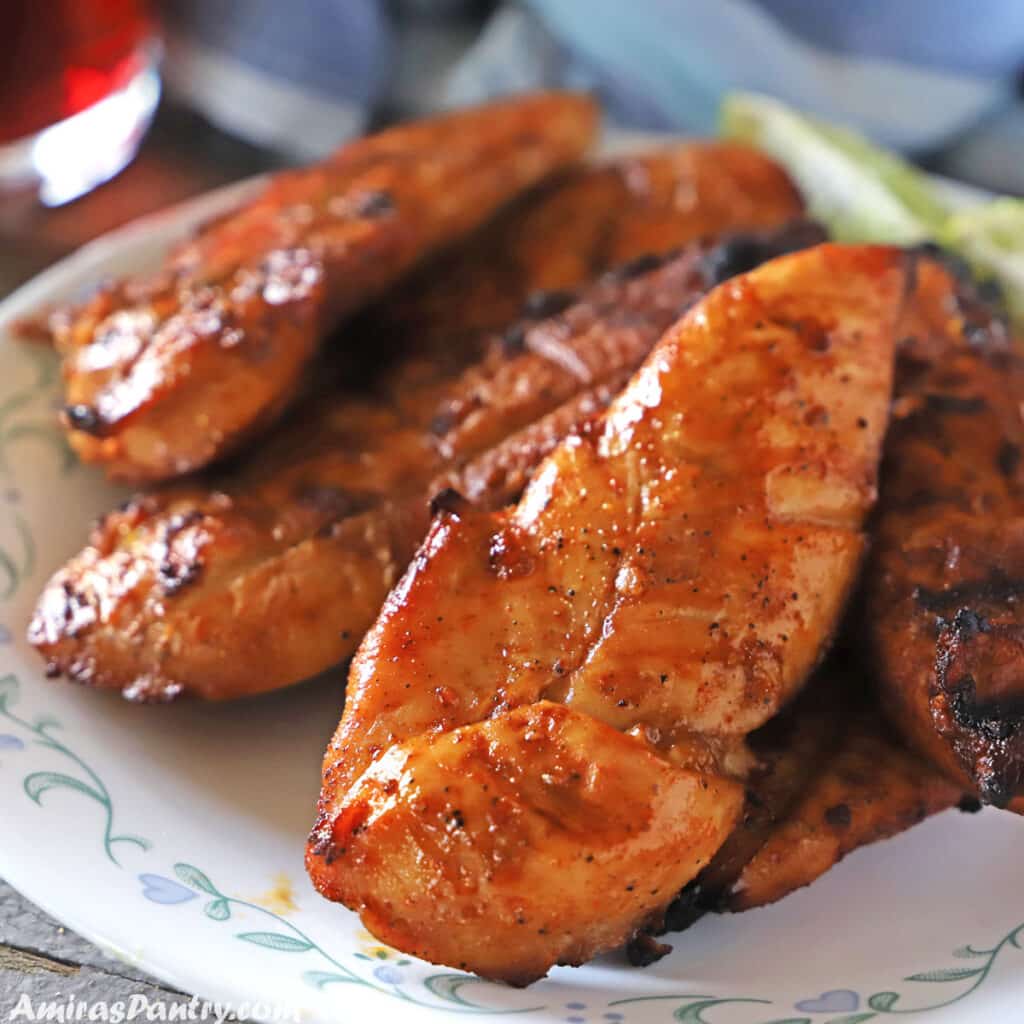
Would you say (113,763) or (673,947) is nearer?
(673,947)

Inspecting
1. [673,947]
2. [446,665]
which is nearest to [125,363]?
[446,665]

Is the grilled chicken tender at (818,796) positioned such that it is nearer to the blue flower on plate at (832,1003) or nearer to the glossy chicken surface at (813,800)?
the glossy chicken surface at (813,800)

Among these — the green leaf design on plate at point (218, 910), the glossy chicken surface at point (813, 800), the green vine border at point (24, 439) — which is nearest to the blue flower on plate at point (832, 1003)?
the glossy chicken surface at point (813, 800)

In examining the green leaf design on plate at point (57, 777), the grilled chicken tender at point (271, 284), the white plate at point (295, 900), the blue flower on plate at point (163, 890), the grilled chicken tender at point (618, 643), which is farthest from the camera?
the grilled chicken tender at point (271, 284)

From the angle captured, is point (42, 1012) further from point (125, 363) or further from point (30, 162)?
point (30, 162)

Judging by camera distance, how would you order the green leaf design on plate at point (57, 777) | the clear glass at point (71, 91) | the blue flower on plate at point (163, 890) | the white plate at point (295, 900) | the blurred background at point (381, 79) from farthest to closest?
the blurred background at point (381, 79)
the clear glass at point (71, 91)
the green leaf design on plate at point (57, 777)
the blue flower on plate at point (163, 890)
the white plate at point (295, 900)

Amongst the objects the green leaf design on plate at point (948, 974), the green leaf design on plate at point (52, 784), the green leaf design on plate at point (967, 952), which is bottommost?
the green leaf design on plate at point (967, 952)

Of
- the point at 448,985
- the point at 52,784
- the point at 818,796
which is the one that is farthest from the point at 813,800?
the point at 52,784
